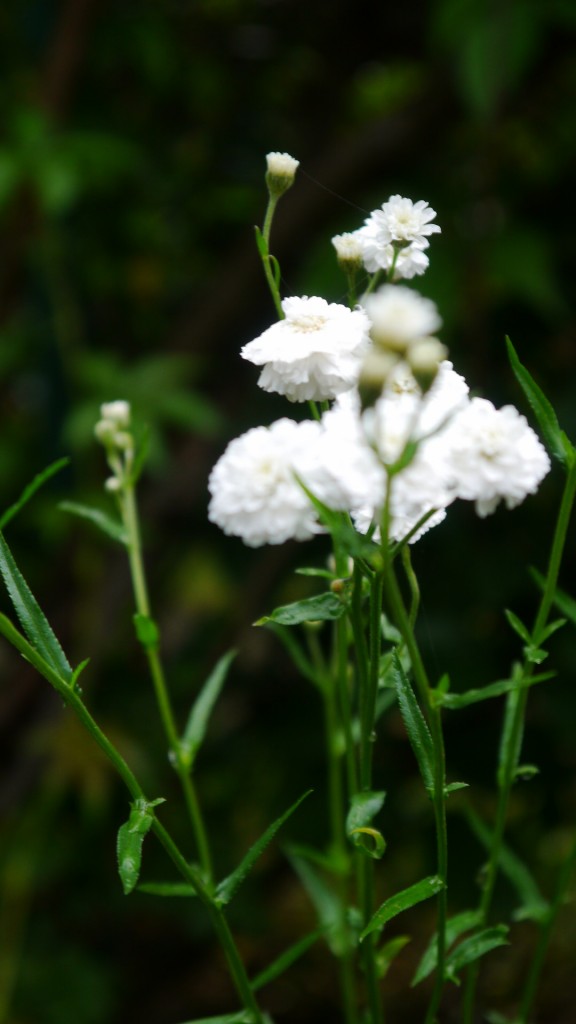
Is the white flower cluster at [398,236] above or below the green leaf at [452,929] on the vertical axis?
above

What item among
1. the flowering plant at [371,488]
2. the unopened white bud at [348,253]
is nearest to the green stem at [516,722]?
the flowering plant at [371,488]

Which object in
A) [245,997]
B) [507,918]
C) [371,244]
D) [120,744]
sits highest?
[371,244]

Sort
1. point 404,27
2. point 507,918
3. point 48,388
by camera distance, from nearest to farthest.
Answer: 1. point 507,918
2. point 48,388
3. point 404,27

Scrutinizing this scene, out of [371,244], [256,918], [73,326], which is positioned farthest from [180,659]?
[371,244]

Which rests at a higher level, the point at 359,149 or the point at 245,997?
the point at 359,149

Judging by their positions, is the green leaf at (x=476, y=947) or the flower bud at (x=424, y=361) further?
the green leaf at (x=476, y=947)

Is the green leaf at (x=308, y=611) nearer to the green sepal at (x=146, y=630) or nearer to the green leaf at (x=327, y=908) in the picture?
the green sepal at (x=146, y=630)

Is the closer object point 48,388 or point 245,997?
point 245,997

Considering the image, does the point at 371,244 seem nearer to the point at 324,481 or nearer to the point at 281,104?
the point at 324,481
